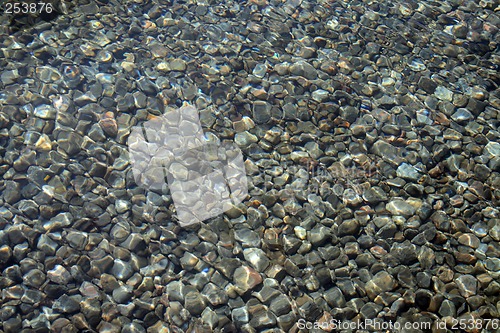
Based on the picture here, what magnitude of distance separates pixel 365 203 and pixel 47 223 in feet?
4.56

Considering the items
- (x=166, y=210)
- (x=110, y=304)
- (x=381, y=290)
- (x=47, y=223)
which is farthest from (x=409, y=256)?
(x=47, y=223)

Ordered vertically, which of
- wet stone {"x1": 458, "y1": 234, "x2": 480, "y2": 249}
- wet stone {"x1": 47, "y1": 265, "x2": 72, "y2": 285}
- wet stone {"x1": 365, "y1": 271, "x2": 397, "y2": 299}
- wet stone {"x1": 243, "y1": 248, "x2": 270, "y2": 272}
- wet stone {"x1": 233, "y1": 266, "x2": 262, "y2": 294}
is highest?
wet stone {"x1": 458, "y1": 234, "x2": 480, "y2": 249}

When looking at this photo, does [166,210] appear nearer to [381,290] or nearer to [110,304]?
[110,304]

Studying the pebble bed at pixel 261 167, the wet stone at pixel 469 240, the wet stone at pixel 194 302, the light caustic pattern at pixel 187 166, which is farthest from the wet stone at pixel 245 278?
the wet stone at pixel 469 240

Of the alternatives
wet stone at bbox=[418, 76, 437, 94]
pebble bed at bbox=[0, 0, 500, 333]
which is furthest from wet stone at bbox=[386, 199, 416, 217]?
wet stone at bbox=[418, 76, 437, 94]

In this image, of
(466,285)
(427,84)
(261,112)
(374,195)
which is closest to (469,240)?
(466,285)

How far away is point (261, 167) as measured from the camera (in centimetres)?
241

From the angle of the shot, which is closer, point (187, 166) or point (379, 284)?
point (379, 284)

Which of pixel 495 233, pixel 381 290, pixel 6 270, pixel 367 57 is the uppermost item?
pixel 367 57

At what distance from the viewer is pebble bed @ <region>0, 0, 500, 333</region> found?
2.05m

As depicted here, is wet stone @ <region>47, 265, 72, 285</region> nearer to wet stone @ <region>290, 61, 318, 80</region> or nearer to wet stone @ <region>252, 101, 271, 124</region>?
wet stone @ <region>252, 101, 271, 124</region>

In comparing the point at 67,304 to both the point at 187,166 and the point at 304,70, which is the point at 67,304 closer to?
the point at 187,166

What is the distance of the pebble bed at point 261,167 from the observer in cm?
205

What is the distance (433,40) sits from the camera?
3.00 m
